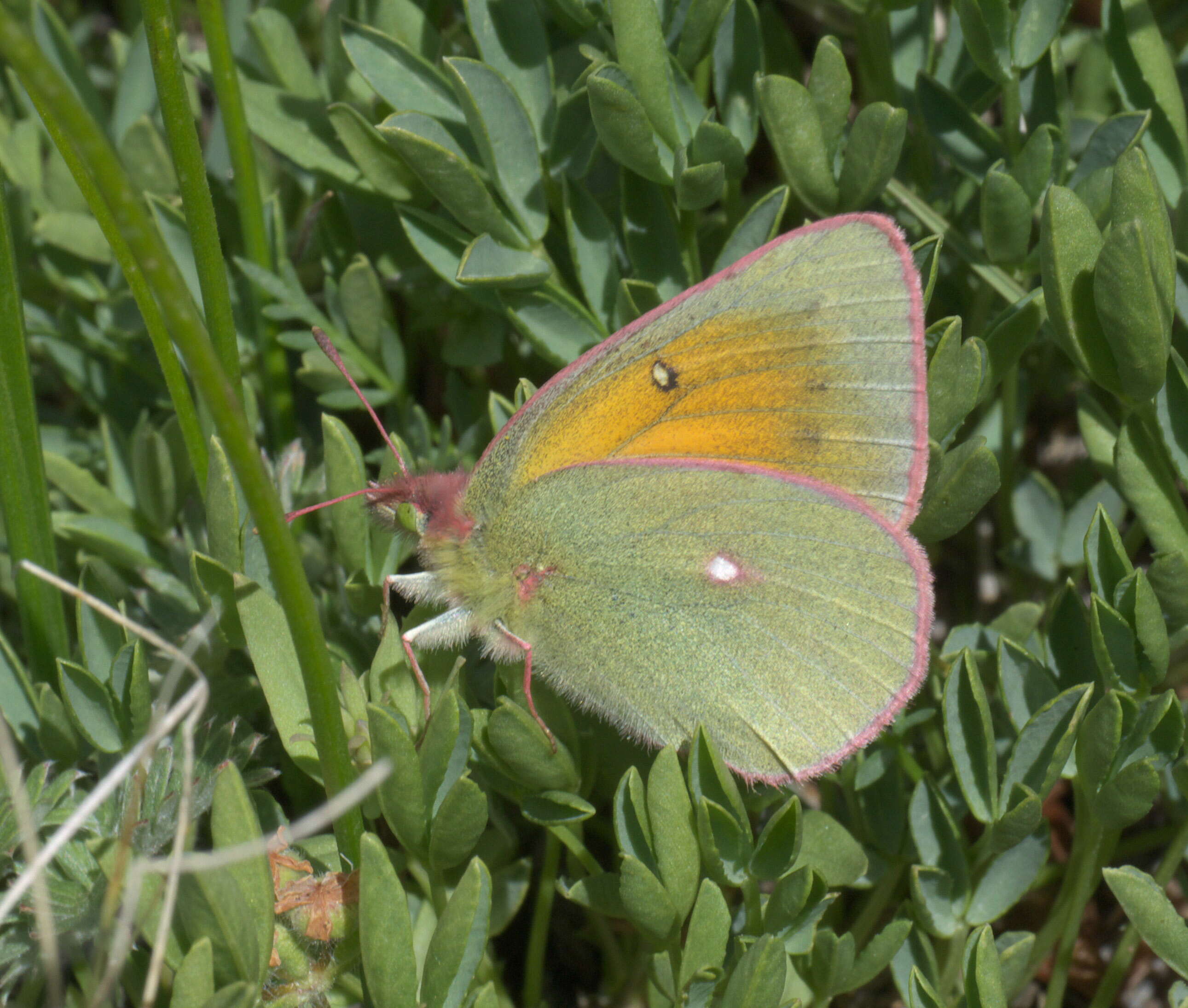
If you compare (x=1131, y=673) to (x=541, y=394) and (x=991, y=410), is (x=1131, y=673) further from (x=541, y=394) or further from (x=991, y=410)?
(x=541, y=394)

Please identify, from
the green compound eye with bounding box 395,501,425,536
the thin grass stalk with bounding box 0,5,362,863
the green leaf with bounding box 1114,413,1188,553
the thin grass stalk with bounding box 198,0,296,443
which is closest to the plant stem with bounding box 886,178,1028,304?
the green leaf with bounding box 1114,413,1188,553

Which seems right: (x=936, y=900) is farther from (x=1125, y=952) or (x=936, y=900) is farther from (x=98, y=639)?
(x=98, y=639)

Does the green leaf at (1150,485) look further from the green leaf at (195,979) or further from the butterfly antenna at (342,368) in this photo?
the green leaf at (195,979)

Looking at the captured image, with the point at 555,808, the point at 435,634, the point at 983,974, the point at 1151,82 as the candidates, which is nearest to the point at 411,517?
the point at 435,634

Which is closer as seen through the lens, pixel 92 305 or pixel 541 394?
pixel 541 394

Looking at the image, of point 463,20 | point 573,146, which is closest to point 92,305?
point 463,20

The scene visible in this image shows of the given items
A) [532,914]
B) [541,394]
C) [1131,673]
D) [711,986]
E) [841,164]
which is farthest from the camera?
[532,914]

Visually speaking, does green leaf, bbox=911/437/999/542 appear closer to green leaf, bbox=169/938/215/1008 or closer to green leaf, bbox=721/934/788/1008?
green leaf, bbox=721/934/788/1008

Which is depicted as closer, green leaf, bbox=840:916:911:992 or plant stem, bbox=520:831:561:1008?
green leaf, bbox=840:916:911:992
